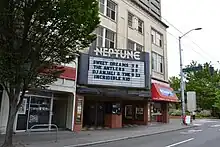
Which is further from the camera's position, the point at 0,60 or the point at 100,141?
the point at 100,141

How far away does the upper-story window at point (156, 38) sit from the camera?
2956cm

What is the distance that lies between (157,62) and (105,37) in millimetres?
9045

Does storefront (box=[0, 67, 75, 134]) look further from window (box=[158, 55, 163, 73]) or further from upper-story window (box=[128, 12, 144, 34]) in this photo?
window (box=[158, 55, 163, 73])

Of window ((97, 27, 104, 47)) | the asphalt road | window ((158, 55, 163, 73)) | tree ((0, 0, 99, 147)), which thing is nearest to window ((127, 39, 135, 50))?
window ((97, 27, 104, 47))

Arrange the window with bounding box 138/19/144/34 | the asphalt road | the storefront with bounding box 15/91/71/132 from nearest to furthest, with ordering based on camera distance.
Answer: the asphalt road, the storefront with bounding box 15/91/71/132, the window with bounding box 138/19/144/34

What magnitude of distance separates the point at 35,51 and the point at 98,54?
9525 mm

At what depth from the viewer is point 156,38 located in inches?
1193

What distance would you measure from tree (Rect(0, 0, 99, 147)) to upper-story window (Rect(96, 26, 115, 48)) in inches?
408

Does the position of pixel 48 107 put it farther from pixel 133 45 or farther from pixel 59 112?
pixel 133 45

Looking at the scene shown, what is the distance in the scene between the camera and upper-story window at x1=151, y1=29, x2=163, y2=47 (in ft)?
97.0

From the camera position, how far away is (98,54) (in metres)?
20.1

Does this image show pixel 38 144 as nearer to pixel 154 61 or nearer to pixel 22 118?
pixel 22 118

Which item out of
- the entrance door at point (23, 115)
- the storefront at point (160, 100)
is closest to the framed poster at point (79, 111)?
the entrance door at point (23, 115)

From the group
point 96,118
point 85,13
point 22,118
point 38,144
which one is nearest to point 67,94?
point 22,118
